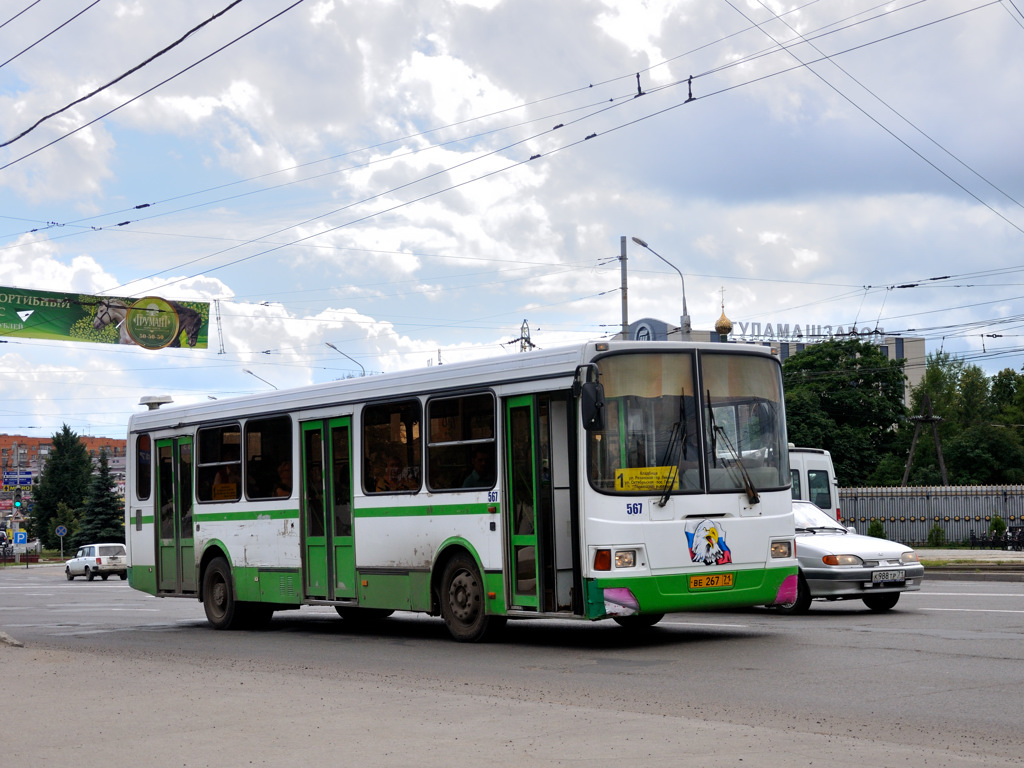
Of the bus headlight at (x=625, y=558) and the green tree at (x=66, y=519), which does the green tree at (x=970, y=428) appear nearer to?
the green tree at (x=66, y=519)

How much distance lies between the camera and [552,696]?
9.84 meters

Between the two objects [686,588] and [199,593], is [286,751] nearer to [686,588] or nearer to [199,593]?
[686,588]

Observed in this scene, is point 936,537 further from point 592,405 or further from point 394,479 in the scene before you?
point 592,405

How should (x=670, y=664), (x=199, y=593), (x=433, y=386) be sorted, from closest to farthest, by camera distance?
(x=670, y=664) → (x=433, y=386) → (x=199, y=593)

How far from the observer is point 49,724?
8820 mm

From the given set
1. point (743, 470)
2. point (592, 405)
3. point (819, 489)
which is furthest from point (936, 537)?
point (592, 405)

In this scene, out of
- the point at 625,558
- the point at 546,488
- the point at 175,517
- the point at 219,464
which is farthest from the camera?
the point at 175,517

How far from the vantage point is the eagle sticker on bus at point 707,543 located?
1304cm

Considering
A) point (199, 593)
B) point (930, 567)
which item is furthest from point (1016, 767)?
point (930, 567)

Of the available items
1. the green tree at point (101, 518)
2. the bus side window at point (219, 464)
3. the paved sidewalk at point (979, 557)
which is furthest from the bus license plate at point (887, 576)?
the green tree at point (101, 518)

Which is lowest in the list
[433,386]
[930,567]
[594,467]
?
[930,567]

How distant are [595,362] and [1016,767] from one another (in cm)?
671

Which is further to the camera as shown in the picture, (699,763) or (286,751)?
(286,751)

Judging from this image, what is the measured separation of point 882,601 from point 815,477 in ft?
59.9
